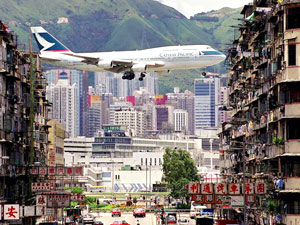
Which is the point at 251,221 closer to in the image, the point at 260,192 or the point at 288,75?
the point at 260,192

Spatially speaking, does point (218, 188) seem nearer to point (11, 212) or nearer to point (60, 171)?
point (11, 212)

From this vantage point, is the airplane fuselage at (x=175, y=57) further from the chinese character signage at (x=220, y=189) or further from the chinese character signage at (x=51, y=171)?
the chinese character signage at (x=220, y=189)

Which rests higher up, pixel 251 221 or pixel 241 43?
pixel 241 43

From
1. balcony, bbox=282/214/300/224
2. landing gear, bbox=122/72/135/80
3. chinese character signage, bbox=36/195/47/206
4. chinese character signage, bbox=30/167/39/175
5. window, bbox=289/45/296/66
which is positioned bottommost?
balcony, bbox=282/214/300/224

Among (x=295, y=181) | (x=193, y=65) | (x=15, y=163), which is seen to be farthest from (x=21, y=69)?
(x=193, y=65)

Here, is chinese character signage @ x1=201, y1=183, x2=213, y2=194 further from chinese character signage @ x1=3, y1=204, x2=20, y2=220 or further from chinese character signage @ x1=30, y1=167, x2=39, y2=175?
chinese character signage @ x1=30, y1=167, x2=39, y2=175

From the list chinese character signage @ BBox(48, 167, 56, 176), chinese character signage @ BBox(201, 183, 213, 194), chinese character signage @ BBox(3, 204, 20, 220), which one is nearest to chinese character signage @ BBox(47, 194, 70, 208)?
chinese character signage @ BBox(48, 167, 56, 176)

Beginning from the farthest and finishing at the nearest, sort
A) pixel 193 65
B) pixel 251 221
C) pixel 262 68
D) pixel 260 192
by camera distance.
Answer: pixel 193 65
pixel 251 221
pixel 262 68
pixel 260 192

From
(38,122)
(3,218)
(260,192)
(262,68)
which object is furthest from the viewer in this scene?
(38,122)
